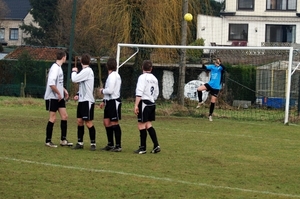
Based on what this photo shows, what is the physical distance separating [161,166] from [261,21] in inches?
1910

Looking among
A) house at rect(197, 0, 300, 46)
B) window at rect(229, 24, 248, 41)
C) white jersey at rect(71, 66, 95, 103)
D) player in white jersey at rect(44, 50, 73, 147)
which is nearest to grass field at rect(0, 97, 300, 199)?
player in white jersey at rect(44, 50, 73, 147)

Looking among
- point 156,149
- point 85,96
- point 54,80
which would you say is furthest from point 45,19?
point 156,149

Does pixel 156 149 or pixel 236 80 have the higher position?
pixel 236 80

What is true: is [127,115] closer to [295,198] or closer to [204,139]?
[204,139]

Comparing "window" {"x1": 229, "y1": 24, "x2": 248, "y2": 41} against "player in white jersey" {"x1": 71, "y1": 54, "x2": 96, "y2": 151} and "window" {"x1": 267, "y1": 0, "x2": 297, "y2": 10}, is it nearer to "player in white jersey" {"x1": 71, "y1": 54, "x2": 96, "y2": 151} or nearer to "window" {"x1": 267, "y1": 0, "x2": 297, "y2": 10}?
"window" {"x1": 267, "y1": 0, "x2": 297, "y2": 10}

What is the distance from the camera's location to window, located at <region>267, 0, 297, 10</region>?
2309 inches

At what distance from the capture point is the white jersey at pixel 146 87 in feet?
42.4

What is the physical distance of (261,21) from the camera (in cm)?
5853

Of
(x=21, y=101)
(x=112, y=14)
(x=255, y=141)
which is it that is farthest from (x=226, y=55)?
(x=255, y=141)

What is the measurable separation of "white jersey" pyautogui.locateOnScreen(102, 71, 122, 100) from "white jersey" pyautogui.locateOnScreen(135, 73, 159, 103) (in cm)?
46

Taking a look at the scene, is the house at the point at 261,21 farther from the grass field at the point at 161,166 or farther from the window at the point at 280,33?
the grass field at the point at 161,166

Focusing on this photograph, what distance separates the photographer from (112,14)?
34406 mm

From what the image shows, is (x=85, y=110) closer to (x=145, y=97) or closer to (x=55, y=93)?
(x=55, y=93)

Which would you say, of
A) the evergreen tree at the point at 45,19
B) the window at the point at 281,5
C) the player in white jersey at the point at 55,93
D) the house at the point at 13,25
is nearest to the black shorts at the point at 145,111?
the player in white jersey at the point at 55,93
